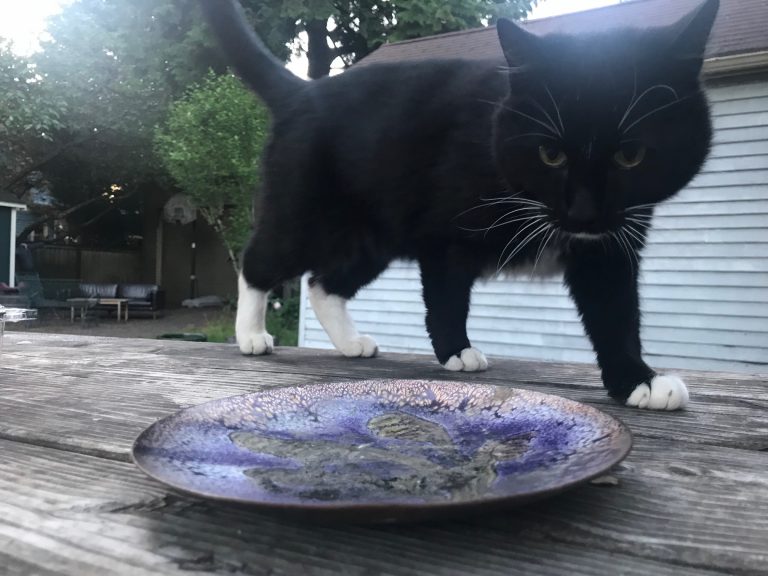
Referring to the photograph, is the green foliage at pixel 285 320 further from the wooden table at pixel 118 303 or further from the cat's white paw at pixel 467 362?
the cat's white paw at pixel 467 362

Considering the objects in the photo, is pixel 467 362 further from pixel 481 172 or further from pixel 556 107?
pixel 556 107

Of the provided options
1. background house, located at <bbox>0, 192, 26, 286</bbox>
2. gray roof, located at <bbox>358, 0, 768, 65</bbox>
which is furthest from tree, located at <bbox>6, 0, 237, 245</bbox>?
gray roof, located at <bbox>358, 0, 768, 65</bbox>

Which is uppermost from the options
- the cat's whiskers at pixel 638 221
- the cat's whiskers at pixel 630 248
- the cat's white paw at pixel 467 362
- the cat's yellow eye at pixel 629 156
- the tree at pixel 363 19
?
the tree at pixel 363 19

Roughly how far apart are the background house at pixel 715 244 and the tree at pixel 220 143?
136 inches

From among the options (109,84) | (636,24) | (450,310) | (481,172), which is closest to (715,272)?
(636,24)

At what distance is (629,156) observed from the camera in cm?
107

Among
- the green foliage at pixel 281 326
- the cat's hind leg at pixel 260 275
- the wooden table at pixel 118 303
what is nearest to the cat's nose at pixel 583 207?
the cat's hind leg at pixel 260 275

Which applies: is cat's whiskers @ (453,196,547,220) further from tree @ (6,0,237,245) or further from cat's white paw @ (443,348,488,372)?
tree @ (6,0,237,245)

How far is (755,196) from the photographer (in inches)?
152

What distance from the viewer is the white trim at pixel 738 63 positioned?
3.45 meters

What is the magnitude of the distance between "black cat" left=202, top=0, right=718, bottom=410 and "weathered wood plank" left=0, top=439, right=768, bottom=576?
523 millimetres

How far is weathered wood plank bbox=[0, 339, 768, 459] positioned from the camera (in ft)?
A: 2.64

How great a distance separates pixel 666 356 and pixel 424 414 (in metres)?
3.86

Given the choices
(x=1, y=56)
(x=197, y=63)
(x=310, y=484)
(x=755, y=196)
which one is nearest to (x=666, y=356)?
(x=755, y=196)
